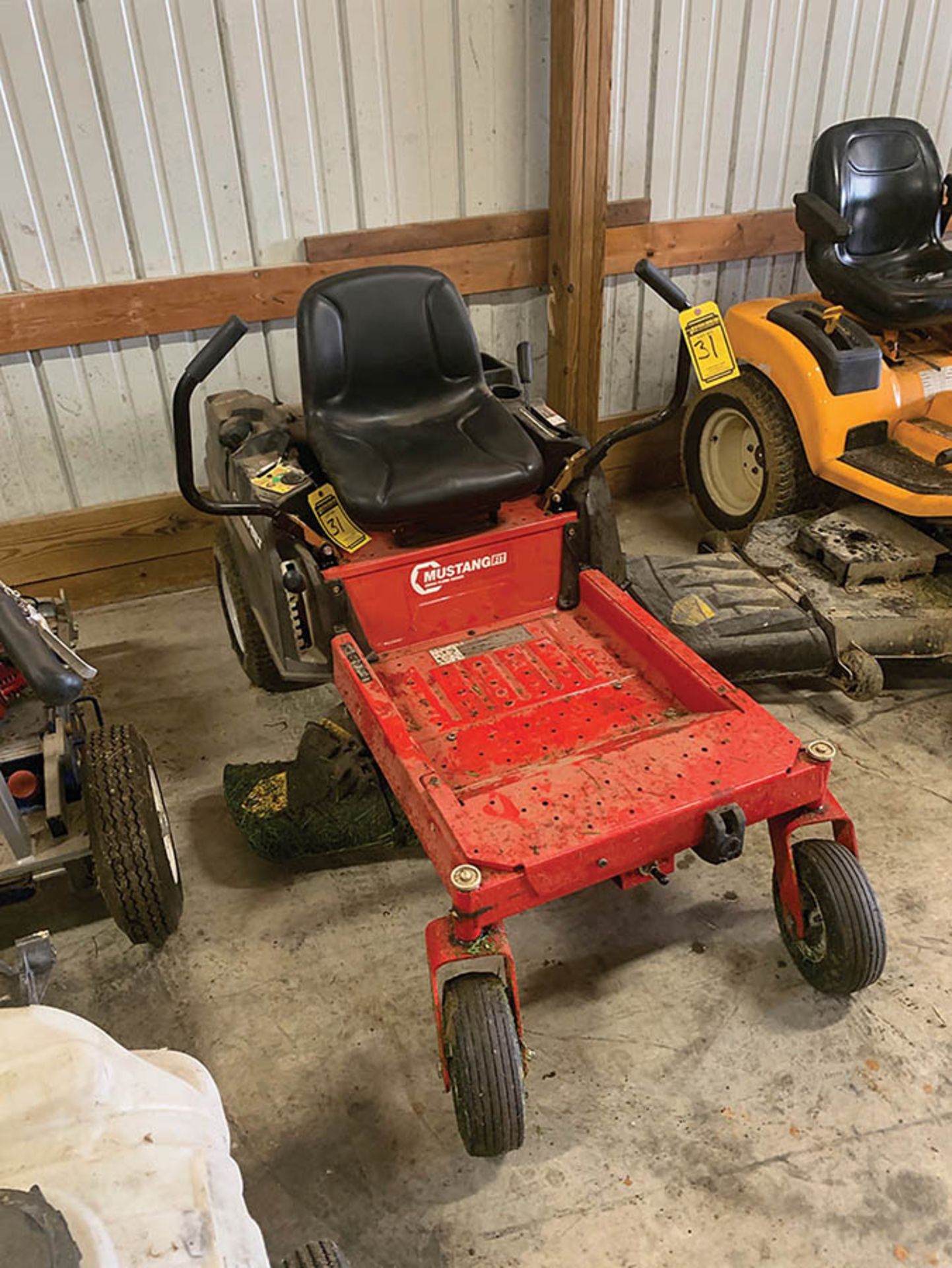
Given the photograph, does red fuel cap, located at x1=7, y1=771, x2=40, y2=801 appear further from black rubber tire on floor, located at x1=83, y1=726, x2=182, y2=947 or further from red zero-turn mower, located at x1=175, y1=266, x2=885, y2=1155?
red zero-turn mower, located at x1=175, y1=266, x2=885, y2=1155

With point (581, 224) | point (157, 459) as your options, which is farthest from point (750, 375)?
point (157, 459)

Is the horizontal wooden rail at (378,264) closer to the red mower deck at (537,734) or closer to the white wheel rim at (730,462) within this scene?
the white wheel rim at (730,462)

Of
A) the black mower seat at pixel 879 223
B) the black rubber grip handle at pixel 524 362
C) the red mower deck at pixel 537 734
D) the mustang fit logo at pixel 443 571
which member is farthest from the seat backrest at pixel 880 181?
the mustang fit logo at pixel 443 571

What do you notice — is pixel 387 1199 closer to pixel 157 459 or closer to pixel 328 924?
pixel 328 924

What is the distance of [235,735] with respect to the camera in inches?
102

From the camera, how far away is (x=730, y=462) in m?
3.39

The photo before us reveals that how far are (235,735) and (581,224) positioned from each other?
195cm

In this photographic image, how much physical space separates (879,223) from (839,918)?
2414 millimetres

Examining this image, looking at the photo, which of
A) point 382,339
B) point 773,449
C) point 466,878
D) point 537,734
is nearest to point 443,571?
point 537,734

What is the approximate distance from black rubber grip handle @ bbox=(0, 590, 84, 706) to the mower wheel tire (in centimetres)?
179

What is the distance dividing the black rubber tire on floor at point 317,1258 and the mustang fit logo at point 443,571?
1.38m

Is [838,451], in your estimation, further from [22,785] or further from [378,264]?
[22,785]

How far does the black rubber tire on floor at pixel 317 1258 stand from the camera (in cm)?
116

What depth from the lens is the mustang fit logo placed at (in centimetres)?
227
